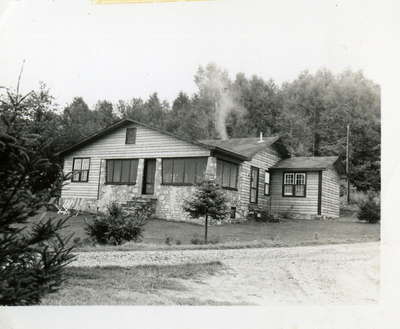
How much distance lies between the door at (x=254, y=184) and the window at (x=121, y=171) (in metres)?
2.87

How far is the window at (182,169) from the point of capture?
33.9 feet

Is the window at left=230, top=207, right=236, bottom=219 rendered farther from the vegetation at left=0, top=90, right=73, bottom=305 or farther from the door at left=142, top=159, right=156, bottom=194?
the vegetation at left=0, top=90, right=73, bottom=305

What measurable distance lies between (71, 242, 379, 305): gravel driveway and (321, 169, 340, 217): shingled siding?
131 inches

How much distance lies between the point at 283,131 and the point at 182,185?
8.50ft

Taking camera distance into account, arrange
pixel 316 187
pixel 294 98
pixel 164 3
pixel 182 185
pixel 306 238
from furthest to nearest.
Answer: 1. pixel 316 187
2. pixel 182 185
3. pixel 306 238
4. pixel 294 98
5. pixel 164 3

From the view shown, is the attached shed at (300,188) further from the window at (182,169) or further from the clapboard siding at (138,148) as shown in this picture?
the clapboard siding at (138,148)

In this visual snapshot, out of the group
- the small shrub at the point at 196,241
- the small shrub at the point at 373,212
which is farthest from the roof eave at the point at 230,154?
the small shrub at the point at 373,212

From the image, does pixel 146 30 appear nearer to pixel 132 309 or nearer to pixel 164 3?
pixel 164 3

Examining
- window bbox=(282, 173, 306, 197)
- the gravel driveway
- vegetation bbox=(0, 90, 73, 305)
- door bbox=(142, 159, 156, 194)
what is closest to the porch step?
door bbox=(142, 159, 156, 194)

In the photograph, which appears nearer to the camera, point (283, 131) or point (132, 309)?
point (132, 309)

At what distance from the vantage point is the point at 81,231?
25.3 feet

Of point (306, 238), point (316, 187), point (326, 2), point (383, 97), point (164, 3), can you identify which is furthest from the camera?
point (316, 187)

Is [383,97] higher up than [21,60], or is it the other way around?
[21,60]

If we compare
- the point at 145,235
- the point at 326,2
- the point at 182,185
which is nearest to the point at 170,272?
the point at 145,235
